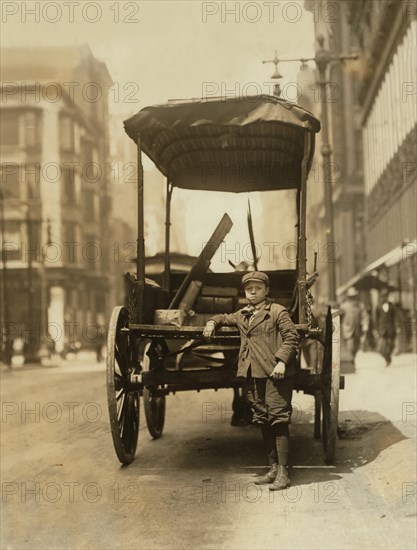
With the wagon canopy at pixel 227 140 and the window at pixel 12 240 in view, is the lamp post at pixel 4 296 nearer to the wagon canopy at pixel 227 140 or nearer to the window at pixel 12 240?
the window at pixel 12 240

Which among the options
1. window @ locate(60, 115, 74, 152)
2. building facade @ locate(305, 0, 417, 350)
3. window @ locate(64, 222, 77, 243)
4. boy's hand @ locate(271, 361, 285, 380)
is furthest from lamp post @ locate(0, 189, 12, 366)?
window @ locate(64, 222, 77, 243)

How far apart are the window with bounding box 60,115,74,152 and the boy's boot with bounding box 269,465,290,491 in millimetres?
37971

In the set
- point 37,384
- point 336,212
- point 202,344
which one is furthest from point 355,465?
point 336,212

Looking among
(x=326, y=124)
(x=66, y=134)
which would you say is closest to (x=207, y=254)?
(x=326, y=124)

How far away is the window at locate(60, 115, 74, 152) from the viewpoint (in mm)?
41438

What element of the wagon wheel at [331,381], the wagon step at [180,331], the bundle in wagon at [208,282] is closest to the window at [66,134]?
the bundle in wagon at [208,282]

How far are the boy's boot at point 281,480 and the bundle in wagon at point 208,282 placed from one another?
55 centimetres

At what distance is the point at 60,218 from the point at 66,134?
6288 mm

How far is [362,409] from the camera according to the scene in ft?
29.8

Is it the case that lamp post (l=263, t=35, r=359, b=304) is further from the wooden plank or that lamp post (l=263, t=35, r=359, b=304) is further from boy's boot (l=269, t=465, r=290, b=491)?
boy's boot (l=269, t=465, r=290, b=491)

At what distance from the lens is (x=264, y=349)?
527 cm

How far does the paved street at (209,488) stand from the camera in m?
4.65

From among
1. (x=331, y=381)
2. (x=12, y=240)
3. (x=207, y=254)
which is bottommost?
(x=331, y=381)

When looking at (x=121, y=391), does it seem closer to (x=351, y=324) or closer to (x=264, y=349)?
(x=264, y=349)
